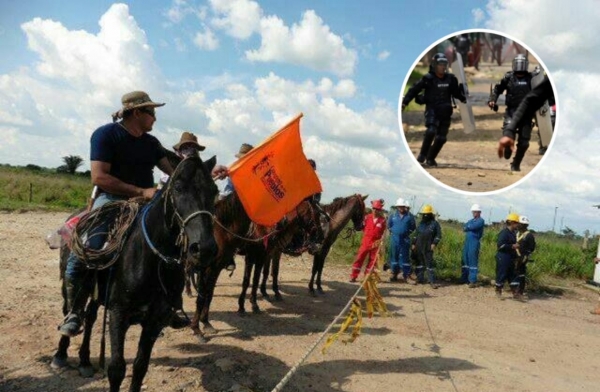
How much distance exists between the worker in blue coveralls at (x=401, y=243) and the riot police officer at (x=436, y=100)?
423 inches

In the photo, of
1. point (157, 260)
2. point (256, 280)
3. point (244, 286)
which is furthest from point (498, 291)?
point (157, 260)

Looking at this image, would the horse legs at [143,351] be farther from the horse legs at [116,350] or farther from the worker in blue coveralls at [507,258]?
the worker in blue coveralls at [507,258]

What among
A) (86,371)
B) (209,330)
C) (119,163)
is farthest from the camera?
(209,330)

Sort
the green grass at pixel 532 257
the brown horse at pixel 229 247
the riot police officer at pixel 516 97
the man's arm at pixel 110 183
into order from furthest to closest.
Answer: the green grass at pixel 532 257
the brown horse at pixel 229 247
the man's arm at pixel 110 183
the riot police officer at pixel 516 97

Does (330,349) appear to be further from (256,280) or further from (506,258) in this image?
(506,258)

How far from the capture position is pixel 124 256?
4.09 metres

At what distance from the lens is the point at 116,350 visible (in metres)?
3.93

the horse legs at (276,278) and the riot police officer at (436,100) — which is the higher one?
the riot police officer at (436,100)

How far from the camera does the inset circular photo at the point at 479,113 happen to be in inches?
121

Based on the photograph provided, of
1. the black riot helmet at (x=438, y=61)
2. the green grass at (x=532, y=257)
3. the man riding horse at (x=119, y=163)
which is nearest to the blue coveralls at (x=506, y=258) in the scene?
the green grass at (x=532, y=257)

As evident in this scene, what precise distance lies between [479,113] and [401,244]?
1111cm

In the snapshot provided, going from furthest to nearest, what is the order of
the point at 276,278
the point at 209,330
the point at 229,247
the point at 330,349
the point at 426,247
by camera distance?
the point at 426,247 → the point at 276,278 → the point at 229,247 → the point at 209,330 → the point at 330,349

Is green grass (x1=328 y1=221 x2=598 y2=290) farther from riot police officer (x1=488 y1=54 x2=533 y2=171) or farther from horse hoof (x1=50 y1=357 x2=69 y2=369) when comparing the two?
riot police officer (x1=488 y1=54 x2=533 y2=171)

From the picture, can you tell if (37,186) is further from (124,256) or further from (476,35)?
(476,35)
